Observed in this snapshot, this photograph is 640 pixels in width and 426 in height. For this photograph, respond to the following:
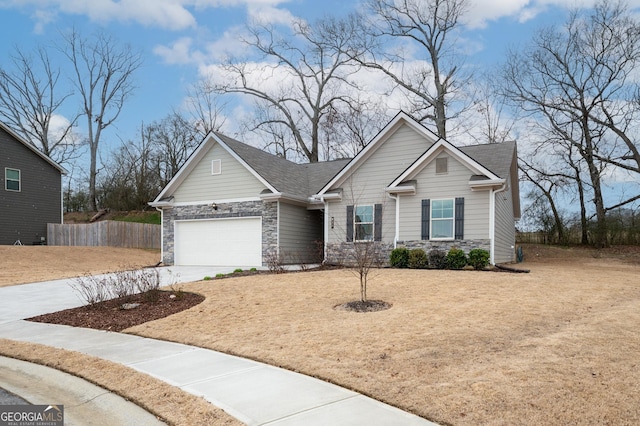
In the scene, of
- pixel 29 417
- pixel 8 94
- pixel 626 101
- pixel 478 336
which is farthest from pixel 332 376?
pixel 8 94

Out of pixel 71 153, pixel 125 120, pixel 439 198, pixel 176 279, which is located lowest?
pixel 176 279

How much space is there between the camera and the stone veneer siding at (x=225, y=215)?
18844 mm

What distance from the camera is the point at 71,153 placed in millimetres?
40875

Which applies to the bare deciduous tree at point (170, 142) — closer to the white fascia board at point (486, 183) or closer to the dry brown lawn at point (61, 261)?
the dry brown lawn at point (61, 261)

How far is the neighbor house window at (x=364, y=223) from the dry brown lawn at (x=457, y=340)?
6022mm

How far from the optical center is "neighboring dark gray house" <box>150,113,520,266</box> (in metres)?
16.1

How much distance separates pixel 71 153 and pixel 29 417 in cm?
4181

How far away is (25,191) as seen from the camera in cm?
2719

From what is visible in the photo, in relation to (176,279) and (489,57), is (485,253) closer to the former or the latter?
(176,279)

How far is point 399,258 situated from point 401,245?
82cm

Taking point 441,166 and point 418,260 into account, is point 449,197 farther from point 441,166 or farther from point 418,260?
point 418,260

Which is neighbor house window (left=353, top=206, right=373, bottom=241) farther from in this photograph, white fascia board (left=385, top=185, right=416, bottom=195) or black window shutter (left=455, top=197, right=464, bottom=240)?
black window shutter (left=455, top=197, right=464, bottom=240)

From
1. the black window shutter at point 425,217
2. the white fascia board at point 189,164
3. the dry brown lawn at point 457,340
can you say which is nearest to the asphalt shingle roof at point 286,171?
the white fascia board at point 189,164

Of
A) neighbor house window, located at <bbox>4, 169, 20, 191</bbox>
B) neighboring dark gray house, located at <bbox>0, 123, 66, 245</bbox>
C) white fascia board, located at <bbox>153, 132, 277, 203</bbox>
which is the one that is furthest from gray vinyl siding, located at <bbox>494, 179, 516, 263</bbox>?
neighbor house window, located at <bbox>4, 169, 20, 191</bbox>
